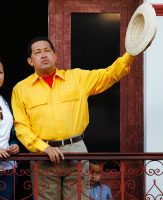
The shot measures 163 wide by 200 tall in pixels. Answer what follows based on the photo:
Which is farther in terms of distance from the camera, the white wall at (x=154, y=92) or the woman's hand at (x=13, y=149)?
the white wall at (x=154, y=92)

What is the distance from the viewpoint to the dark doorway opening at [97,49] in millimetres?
6004

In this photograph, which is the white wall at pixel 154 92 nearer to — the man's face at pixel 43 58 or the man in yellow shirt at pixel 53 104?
the man in yellow shirt at pixel 53 104

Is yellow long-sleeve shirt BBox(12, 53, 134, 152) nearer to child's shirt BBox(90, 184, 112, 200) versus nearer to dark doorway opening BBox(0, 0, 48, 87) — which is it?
child's shirt BBox(90, 184, 112, 200)

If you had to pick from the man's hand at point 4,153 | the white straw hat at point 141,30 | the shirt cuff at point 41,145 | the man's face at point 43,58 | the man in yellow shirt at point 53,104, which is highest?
the white straw hat at point 141,30

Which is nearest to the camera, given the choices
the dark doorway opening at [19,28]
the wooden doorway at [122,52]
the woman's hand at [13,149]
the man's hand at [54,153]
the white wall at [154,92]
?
the man's hand at [54,153]

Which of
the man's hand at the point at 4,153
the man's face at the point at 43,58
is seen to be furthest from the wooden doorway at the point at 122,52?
the man's hand at the point at 4,153

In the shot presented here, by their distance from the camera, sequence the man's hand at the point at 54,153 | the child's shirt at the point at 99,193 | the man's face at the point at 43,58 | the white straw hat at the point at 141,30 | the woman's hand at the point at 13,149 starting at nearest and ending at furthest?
the white straw hat at the point at 141,30, the man's hand at the point at 54,153, the woman's hand at the point at 13,149, the man's face at the point at 43,58, the child's shirt at the point at 99,193

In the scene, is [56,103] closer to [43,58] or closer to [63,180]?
[43,58]

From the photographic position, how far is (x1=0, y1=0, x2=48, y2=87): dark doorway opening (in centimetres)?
767

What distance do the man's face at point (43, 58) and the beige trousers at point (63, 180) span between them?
78cm

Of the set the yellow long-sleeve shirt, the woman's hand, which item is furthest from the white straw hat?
the woman's hand

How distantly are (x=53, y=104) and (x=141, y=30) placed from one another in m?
1.10

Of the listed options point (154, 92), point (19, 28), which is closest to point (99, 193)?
point (154, 92)

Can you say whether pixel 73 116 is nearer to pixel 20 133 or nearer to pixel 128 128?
pixel 20 133
